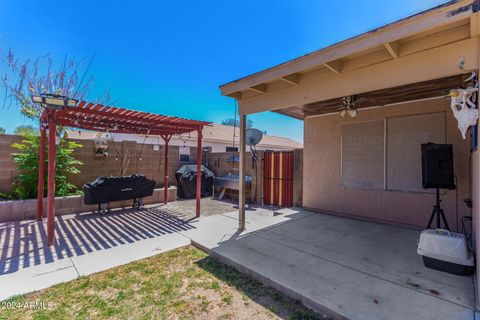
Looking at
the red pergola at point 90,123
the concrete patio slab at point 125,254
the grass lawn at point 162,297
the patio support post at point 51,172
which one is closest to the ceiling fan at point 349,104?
the red pergola at point 90,123

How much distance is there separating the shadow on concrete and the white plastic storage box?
3990 mm

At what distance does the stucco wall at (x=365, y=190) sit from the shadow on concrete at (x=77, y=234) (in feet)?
11.7

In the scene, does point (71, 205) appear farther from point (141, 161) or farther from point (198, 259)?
point (198, 259)

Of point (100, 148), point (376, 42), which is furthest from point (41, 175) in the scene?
point (376, 42)

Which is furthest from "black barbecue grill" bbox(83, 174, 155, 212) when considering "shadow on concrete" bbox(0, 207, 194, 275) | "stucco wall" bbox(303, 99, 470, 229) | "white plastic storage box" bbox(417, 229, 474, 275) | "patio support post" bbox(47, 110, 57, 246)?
"white plastic storage box" bbox(417, 229, 474, 275)

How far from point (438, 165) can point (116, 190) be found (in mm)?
6884

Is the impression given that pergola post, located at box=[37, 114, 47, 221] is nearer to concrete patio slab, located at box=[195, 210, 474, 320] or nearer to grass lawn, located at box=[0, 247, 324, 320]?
grass lawn, located at box=[0, 247, 324, 320]

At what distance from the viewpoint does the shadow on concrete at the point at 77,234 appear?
131 inches

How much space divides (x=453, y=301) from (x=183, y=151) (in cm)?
907

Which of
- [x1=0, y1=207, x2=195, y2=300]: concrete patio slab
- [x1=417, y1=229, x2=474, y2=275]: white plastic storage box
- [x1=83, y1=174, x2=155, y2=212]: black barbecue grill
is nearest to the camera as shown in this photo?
[x1=417, y1=229, x2=474, y2=275]: white plastic storage box

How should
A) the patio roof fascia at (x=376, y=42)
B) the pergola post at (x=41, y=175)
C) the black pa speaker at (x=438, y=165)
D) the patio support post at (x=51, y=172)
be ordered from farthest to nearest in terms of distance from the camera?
1. the pergola post at (x=41, y=175)
2. the patio support post at (x=51, y=172)
3. the black pa speaker at (x=438, y=165)
4. the patio roof fascia at (x=376, y=42)

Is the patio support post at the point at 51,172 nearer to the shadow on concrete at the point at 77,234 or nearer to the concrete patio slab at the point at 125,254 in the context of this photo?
the shadow on concrete at the point at 77,234

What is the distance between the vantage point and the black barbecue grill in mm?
5484

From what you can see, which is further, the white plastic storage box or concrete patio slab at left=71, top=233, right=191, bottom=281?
concrete patio slab at left=71, top=233, right=191, bottom=281
